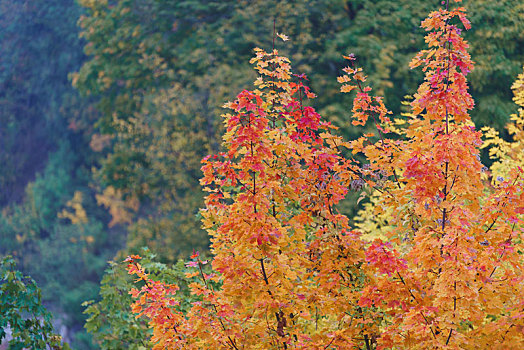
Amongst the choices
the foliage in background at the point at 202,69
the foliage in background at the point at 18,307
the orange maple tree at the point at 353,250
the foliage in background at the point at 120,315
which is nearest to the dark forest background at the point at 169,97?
the foliage in background at the point at 202,69

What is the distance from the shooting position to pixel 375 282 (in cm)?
500

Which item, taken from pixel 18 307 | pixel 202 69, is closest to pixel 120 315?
pixel 18 307

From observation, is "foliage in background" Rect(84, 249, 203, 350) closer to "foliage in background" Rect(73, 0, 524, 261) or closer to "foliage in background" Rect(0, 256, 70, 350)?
"foliage in background" Rect(0, 256, 70, 350)

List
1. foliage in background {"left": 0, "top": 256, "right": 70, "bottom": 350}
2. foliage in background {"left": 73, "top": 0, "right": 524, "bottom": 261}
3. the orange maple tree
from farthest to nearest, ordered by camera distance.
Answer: foliage in background {"left": 73, "top": 0, "right": 524, "bottom": 261}, foliage in background {"left": 0, "top": 256, "right": 70, "bottom": 350}, the orange maple tree

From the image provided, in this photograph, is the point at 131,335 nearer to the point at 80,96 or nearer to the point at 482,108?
the point at 482,108

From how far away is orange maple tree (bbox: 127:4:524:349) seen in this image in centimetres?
450

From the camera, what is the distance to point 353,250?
5.03 meters

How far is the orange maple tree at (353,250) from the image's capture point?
4496 millimetres

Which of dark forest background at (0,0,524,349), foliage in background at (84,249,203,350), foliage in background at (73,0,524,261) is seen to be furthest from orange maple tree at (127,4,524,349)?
dark forest background at (0,0,524,349)

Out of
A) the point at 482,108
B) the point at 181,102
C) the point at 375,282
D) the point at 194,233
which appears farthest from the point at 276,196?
the point at 482,108

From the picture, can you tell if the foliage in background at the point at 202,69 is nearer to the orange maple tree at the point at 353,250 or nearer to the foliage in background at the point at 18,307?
the foliage in background at the point at 18,307

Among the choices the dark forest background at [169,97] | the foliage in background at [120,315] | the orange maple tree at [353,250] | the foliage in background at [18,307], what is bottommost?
the dark forest background at [169,97]

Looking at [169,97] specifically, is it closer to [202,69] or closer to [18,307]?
[202,69]

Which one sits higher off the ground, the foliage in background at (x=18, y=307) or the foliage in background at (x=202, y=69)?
the foliage in background at (x=18, y=307)
